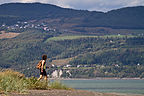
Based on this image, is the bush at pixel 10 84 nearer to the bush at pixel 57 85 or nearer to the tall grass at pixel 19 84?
the tall grass at pixel 19 84

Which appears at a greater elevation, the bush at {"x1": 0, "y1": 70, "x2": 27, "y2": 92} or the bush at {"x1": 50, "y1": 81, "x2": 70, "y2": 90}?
the bush at {"x1": 0, "y1": 70, "x2": 27, "y2": 92}

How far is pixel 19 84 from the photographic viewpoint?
2245 cm

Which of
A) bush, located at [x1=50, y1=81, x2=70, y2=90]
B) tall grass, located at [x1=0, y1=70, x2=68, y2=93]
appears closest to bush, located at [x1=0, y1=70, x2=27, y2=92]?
tall grass, located at [x1=0, y1=70, x2=68, y2=93]

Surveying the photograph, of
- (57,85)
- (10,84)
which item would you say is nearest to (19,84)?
(10,84)

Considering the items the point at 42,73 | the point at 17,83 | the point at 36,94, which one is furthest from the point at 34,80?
the point at 36,94

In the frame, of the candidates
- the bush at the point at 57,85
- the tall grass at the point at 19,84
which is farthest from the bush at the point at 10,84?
the bush at the point at 57,85

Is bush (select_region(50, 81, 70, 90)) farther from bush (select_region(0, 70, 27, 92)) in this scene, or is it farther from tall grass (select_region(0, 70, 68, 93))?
bush (select_region(0, 70, 27, 92))

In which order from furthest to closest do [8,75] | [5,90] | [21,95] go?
[8,75], [5,90], [21,95]

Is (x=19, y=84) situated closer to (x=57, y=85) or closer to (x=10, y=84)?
(x=10, y=84)

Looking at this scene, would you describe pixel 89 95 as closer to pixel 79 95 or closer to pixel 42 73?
pixel 79 95

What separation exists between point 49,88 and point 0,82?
3508mm

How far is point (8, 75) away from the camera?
25.1 m

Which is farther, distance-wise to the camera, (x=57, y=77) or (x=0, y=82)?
(x=57, y=77)

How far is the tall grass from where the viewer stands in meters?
22.0
